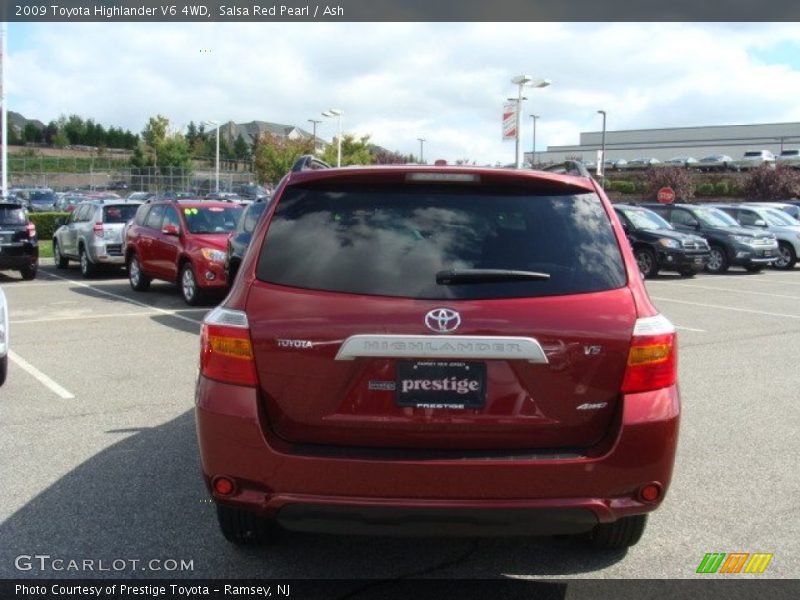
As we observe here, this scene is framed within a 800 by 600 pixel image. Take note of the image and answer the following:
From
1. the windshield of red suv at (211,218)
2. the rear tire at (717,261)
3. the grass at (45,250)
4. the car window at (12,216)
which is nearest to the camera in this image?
the windshield of red suv at (211,218)

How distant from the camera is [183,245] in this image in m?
13.8

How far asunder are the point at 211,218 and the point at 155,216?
1.43 m

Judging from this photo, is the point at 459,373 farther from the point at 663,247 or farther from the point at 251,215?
the point at 663,247

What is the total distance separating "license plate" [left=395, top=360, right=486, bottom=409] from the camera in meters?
3.12

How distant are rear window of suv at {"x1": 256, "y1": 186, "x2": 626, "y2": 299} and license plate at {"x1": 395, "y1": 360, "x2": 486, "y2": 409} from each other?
11.1 inches

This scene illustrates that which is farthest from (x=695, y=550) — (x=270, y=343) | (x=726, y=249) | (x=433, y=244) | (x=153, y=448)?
(x=726, y=249)

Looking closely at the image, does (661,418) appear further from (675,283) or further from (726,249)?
(726,249)

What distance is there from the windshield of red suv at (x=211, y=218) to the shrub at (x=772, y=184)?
43.3 metres

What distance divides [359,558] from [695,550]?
1.63 metres

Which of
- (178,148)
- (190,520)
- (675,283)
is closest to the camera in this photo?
(190,520)

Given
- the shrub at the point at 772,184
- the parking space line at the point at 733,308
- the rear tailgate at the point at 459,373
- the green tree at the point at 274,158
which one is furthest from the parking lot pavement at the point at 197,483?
the green tree at the point at 274,158

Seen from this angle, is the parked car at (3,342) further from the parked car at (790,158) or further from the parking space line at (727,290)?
the parked car at (790,158)

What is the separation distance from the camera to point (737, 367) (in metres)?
8.70

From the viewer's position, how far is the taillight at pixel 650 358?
321cm
